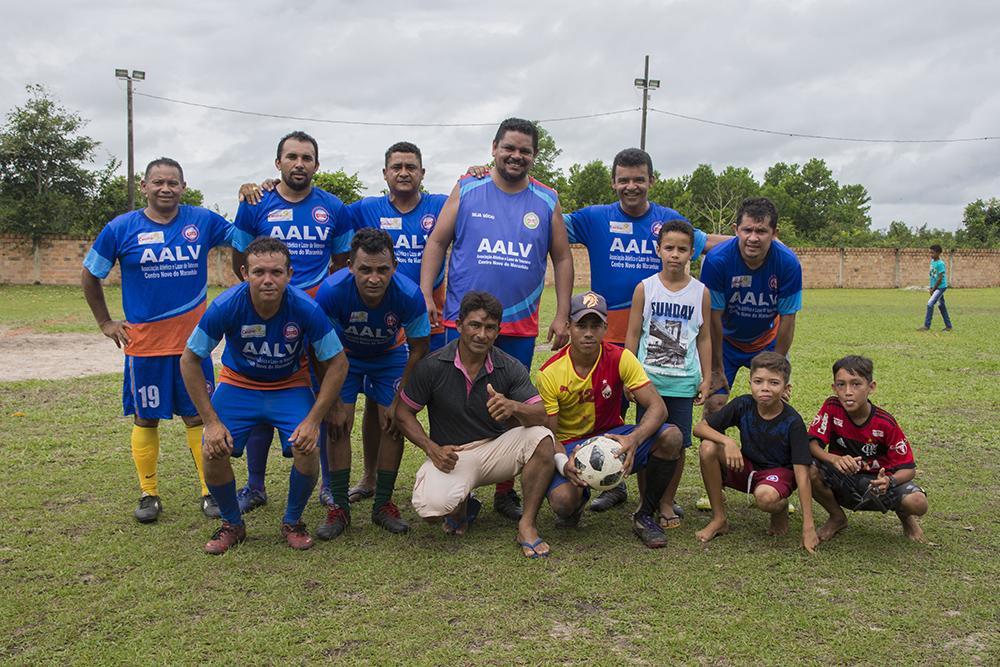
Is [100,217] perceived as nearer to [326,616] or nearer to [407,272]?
[407,272]

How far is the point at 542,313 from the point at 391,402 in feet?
49.0

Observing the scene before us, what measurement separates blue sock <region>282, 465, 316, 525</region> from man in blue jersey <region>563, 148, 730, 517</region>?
6.09 ft

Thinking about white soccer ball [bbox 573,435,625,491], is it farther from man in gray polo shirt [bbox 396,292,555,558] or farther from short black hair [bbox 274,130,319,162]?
short black hair [bbox 274,130,319,162]

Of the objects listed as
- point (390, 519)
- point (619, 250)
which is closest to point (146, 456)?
point (390, 519)

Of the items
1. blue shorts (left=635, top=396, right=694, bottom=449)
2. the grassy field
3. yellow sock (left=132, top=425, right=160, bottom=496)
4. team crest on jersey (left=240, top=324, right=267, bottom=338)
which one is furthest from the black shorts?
yellow sock (left=132, top=425, right=160, bottom=496)

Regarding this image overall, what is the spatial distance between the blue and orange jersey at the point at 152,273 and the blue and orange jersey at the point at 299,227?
1.17 ft

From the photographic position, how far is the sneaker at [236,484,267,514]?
16.8 feet

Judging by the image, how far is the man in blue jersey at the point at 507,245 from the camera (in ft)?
16.4

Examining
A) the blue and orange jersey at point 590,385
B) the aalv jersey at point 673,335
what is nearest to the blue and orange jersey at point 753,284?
the aalv jersey at point 673,335

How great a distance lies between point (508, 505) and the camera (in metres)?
5.11

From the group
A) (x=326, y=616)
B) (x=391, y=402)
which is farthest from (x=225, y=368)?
(x=326, y=616)

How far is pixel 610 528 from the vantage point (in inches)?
190

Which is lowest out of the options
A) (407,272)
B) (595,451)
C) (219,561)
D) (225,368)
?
(219,561)

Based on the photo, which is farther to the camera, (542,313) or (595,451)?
(542,313)
